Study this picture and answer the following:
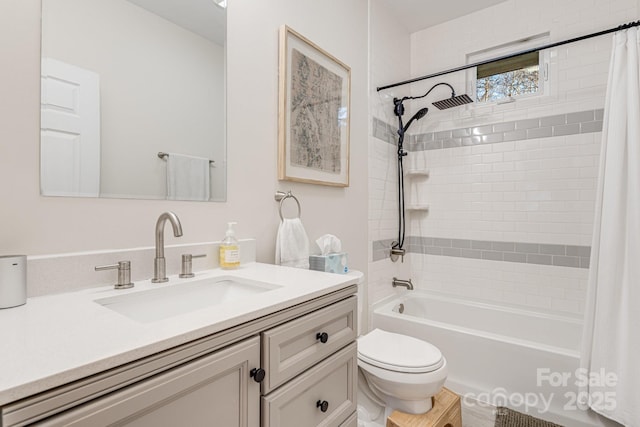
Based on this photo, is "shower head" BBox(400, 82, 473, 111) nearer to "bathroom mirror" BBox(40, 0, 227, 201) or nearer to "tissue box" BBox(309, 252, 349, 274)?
"tissue box" BBox(309, 252, 349, 274)

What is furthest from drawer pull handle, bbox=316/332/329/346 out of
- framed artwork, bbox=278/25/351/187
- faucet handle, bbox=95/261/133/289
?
framed artwork, bbox=278/25/351/187

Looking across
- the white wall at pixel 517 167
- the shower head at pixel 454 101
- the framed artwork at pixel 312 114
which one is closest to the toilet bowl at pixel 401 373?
the framed artwork at pixel 312 114

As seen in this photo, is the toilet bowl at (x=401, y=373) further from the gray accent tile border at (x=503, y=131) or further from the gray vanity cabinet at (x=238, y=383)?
the gray accent tile border at (x=503, y=131)

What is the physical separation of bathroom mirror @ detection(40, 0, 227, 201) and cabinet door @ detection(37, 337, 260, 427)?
2.23 feet

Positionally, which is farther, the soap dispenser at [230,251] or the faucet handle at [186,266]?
the soap dispenser at [230,251]

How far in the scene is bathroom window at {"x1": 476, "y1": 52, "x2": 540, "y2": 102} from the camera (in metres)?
2.47

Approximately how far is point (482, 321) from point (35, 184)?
2.69 m

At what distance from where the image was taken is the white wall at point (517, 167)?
2.23 m

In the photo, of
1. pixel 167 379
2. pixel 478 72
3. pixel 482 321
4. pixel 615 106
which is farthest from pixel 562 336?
pixel 167 379

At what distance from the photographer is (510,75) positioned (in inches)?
101

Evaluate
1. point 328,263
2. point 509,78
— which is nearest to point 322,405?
point 328,263

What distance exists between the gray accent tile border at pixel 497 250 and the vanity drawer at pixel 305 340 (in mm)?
1376

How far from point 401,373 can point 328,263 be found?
0.60m

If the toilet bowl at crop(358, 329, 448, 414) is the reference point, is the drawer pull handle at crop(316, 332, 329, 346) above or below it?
above
